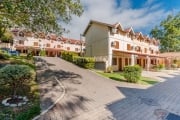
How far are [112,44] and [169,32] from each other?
4105 centimetres

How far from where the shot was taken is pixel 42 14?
40.2ft

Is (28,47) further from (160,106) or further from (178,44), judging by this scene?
(178,44)

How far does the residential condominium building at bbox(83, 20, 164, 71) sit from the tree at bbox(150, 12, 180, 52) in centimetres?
2766

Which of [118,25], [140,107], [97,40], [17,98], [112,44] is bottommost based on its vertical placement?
[140,107]

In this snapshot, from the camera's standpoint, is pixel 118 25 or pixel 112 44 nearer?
pixel 112 44

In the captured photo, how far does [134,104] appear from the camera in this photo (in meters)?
9.75

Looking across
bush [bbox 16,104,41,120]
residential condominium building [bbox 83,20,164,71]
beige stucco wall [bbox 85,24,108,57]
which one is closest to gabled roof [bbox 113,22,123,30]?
residential condominium building [bbox 83,20,164,71]

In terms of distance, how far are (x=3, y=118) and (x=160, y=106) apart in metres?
8.30

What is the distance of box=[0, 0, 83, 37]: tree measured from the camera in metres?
11.5

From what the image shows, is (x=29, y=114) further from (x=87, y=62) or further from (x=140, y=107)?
(x=87, y=62)

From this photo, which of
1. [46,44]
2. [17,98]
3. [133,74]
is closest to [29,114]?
[17,98]

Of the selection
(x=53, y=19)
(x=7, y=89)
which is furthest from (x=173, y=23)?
(x=7, y=89)

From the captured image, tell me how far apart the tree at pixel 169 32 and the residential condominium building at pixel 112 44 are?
2766 cm

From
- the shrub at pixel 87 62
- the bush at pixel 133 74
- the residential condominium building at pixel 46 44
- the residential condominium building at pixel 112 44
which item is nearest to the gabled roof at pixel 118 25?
the residential condominium building at pixel 112 44
